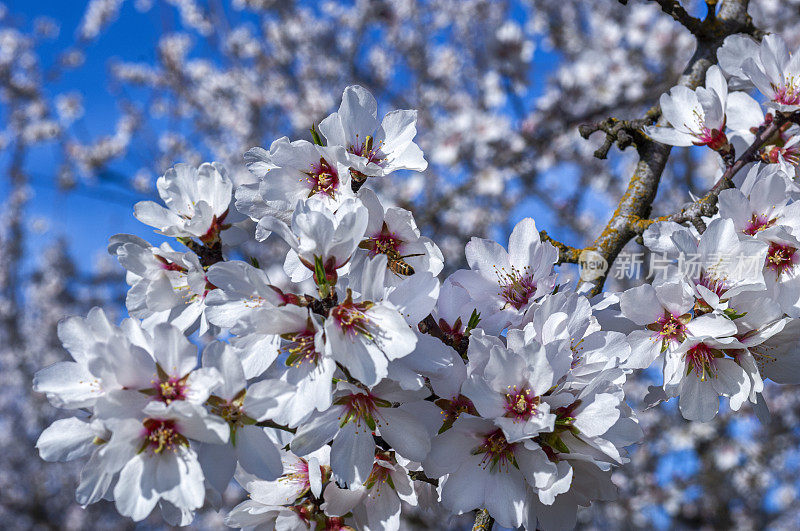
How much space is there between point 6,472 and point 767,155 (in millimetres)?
12526

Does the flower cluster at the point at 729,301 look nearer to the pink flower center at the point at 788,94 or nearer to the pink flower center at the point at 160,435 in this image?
the pink flower center at the point at 788,94

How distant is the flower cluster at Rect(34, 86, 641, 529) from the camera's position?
3.30 feet

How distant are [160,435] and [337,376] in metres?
0.31

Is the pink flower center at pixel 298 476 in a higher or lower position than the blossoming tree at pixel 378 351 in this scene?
lower

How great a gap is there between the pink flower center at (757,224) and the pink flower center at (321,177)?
97 centimetres

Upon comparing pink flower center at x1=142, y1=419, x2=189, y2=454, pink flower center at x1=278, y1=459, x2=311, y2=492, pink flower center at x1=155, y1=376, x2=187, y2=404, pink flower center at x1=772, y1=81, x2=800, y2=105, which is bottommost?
pink flower center at x1=278, y1=459, x2=311, y2=492

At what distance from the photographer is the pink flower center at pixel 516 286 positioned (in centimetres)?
131

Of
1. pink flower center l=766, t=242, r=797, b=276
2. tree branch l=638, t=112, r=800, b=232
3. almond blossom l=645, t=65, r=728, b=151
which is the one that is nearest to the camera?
pink flower center l=766, t=242, r=797, b=276

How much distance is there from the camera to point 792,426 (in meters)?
6.34

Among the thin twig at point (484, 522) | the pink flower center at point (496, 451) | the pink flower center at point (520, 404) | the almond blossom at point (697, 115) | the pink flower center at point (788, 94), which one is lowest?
the thin twig at point (484, 522)

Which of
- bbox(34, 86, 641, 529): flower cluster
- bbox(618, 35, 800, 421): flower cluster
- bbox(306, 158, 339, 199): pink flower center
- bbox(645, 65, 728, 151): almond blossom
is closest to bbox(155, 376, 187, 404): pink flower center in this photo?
bbox(34, 86, 641, 529): flower cluster

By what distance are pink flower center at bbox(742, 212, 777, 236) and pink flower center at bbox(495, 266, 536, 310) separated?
531 millimetres

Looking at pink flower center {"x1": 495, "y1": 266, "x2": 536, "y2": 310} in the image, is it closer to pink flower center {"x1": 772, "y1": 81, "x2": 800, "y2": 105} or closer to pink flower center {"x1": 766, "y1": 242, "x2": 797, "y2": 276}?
pink flower center {"x1": 766, "y1": 242, "x2": 797, "y2": 276}

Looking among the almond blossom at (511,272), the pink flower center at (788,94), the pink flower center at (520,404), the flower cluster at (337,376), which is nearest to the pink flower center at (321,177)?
the flower cluster at (337,376)
